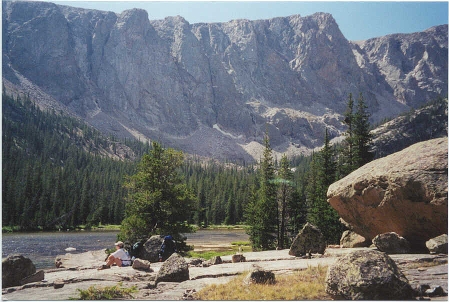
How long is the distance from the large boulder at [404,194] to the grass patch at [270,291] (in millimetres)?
7299

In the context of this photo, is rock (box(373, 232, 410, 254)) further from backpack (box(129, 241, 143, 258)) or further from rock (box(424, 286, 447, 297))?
backpack (box(129, 241, 143, 258))

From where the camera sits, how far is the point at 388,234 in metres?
18.0

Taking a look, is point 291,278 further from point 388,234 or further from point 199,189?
point 199,189

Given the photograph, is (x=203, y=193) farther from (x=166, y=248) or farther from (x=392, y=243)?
(x=392, y=243)

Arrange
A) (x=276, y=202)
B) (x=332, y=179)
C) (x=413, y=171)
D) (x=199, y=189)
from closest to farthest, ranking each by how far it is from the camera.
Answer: (x=413, y=171)
(x=332, y=179)
(x=276, y=202)
(x=199, y=189)

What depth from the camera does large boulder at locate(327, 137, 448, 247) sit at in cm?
1619

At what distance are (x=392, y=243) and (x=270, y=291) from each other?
9.45 metres

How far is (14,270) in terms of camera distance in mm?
15328

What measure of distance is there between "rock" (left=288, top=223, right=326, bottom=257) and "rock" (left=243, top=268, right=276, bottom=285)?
364 inches

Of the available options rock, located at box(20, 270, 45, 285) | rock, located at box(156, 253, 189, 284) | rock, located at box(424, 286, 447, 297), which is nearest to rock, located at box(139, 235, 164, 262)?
rock, located at box(20, 270, 45, 285)

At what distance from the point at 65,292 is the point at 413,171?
16015 mm

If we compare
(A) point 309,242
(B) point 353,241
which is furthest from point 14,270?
(B) point 353,241

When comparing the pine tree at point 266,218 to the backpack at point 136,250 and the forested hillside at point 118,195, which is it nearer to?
the forested hillside at point 118,195

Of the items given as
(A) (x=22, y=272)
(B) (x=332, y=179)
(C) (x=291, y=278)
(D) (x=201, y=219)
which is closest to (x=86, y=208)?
(D) (x=201, y=219)
